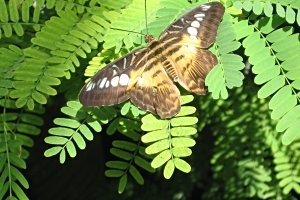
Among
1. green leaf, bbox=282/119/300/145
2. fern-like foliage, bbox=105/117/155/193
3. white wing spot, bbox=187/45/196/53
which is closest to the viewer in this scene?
green leaf, bbox=282/119/300/145

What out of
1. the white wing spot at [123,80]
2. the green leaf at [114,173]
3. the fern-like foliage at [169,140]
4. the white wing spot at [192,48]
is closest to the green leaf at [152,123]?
the fern-like foliage at [169,140]

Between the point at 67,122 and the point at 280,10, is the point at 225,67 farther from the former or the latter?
the point at 67,122

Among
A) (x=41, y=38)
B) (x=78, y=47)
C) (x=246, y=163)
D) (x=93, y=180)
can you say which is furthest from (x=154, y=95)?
(x=93, y=180)

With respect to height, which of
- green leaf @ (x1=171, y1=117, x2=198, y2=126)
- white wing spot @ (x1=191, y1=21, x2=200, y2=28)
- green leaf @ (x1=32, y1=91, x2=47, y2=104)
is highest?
white wing spot @ (x1=191, y1=21, x2=200, y2=28)

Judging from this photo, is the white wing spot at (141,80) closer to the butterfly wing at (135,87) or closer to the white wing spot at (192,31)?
the butterfly wing at (135,87)

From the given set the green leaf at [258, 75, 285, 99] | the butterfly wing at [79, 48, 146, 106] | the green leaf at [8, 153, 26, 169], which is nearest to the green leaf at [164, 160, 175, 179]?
the butterfly wing at [79, 48, 146, 106]

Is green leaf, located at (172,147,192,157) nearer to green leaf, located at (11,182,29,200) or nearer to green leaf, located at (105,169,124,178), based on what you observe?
green leaf, located at (105,169,124,178)
